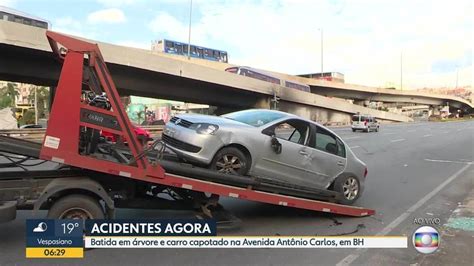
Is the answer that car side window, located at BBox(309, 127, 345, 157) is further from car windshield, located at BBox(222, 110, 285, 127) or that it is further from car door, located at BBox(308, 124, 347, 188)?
car windshield, located at BBox(222, 110, 285, 127)

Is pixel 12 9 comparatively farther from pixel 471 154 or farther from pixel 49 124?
pixel 49 124

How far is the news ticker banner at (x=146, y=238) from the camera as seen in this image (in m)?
5.49

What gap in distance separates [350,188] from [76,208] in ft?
16.8

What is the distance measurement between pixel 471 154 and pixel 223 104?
3606 centimetres

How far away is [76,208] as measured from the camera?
18.8ft

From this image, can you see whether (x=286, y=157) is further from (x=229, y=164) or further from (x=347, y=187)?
(x=347, y=187)

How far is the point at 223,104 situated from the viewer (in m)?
53.9

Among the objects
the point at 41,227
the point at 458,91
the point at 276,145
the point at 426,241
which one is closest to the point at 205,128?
the point at 276,145

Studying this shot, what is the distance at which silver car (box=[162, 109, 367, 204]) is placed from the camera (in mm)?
7387

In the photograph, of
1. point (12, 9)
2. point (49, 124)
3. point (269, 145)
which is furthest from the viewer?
point (12, 9)

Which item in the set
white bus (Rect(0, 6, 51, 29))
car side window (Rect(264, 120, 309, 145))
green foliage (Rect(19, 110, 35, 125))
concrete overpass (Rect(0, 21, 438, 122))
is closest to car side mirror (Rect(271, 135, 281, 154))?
car side window (Rect(264, 120, 309, 145))

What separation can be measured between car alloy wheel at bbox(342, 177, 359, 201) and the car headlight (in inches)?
110

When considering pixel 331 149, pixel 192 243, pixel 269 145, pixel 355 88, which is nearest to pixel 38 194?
pixel 192 243

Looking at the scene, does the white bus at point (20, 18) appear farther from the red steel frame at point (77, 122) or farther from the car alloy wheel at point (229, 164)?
the red steel frame at point (77, 122)
